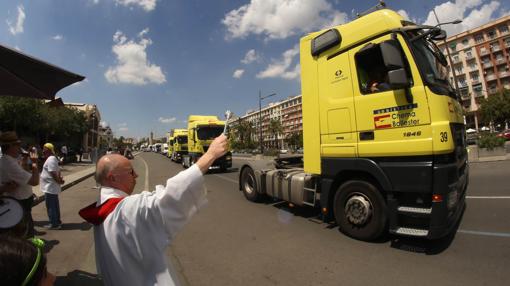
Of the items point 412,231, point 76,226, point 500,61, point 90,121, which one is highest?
point 500,61

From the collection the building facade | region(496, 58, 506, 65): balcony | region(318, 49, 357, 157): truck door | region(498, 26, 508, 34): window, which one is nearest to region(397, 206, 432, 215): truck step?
region(318, 49, 357, 157): truck door

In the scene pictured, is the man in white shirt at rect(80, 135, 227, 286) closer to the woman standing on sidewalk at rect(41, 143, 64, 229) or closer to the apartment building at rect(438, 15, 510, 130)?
the woman standing on sidewalk at rect(41, 143, 64, 229)

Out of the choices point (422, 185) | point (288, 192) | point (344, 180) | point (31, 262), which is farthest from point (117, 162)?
point (288, 192)

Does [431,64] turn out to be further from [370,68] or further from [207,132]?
[207,132]

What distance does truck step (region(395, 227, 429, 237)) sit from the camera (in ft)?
13.9

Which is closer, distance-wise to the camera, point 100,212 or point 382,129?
point 100,212

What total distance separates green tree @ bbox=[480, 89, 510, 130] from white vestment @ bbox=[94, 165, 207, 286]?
63219 millimetres

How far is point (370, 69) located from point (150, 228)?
4.60 metres

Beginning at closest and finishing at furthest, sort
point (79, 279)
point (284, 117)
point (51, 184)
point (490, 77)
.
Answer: point (79, 279) < point (51, 184) < point (490, 77) < point (284, 117)

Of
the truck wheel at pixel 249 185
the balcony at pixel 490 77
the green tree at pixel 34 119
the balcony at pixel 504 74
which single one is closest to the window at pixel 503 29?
the balcony at pixel 504 74

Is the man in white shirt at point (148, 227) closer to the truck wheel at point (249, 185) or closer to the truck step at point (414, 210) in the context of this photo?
the truck step at point (414, 210)

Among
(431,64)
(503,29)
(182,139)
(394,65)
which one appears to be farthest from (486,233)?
(503,29)

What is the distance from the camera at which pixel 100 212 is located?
5.76 ft

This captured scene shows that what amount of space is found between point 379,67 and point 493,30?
299 feet
